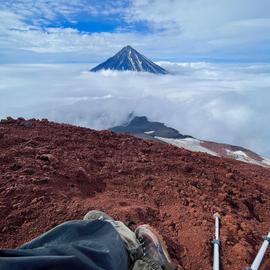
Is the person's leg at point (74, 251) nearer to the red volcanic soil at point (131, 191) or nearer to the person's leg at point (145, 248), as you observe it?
the person's leg at point (145, 248)

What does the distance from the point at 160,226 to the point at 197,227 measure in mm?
505

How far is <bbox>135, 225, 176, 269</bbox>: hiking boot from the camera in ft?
13.9

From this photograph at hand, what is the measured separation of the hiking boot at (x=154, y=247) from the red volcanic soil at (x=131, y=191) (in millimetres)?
351

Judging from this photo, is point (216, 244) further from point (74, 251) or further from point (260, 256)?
point (74, 251)

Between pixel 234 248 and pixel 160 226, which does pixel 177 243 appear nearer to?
pixel 160 226

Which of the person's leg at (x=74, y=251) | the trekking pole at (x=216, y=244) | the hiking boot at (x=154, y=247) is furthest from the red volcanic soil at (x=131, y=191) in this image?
the person's leg at (x=74, y=251)

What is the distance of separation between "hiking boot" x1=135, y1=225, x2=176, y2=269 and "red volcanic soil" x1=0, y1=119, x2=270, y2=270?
35cm

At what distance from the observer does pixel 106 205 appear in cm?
563

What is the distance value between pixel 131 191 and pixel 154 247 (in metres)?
2.11

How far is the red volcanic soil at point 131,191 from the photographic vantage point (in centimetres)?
516

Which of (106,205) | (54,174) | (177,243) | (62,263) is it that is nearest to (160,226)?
(177,243)

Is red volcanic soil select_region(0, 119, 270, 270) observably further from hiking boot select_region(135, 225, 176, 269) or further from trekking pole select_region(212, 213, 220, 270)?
hiking boot select_region(135, 225, 176, 269)

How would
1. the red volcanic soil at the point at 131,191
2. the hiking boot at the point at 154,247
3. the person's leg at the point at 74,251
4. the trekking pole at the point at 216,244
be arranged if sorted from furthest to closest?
the red volcanic soil at the point at 131,191, the trekking pole at the point at 216,244, the hiking boot at the point at 154,247, the person's leg at the point at 74,251

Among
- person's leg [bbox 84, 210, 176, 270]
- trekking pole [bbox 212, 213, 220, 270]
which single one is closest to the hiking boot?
person's leg [bbox 84, 210, 176, 270]
